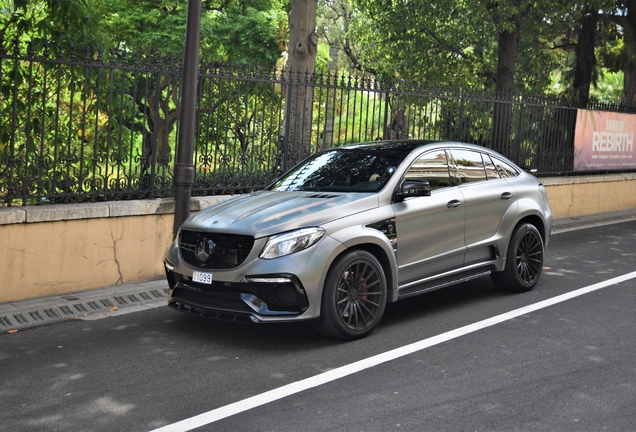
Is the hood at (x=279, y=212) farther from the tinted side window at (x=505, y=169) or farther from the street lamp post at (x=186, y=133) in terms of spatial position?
the tinted side window at (x=505, y=169)

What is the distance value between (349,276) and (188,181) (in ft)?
10.1

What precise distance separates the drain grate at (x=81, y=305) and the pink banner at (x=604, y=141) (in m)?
11.1

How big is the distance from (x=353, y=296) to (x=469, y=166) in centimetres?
232

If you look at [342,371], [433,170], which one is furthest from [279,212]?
[433,170]

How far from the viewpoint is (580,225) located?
49.6 ft

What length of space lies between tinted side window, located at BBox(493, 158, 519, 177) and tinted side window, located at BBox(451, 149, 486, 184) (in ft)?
0.94

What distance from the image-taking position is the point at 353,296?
21.4ft

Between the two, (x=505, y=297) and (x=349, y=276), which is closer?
(x=349, y=276)

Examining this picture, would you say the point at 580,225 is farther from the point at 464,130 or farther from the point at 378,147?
the point at 378,147

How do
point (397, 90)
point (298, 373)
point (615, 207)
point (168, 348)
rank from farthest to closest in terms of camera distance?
point (615, 207), point (397, 90), point (168, 348), point (298, 373)

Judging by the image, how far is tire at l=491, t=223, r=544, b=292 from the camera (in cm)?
829

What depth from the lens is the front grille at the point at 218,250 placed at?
20.8 ft

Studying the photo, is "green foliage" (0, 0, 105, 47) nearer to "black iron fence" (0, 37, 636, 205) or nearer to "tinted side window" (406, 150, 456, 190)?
"black iron fence" (0, 37, 636, 205)

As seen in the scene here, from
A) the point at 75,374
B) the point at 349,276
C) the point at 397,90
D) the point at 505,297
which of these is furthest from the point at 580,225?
the point at 75,374
